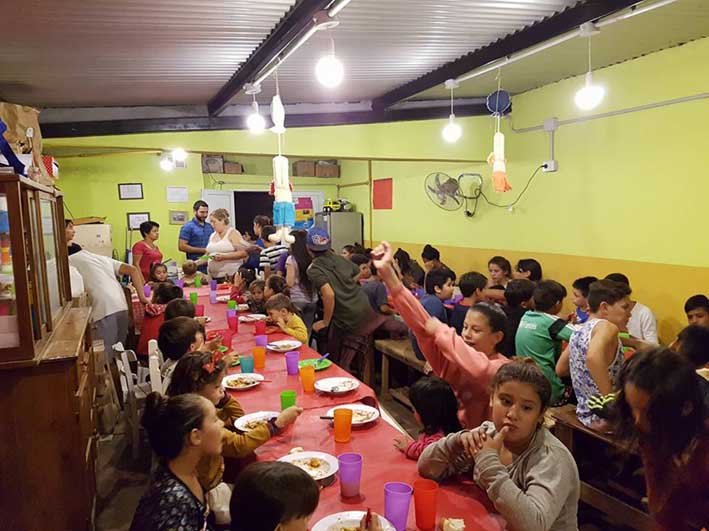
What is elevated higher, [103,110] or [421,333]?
[103,110]

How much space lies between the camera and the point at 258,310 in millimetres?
4840

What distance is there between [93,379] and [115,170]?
6590mm

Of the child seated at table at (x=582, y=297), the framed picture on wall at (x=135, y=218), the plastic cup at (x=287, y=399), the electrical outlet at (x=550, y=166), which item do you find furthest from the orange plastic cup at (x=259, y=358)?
the framed picture on wall at (x=135, y=218)

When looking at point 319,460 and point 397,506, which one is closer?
point 397,506

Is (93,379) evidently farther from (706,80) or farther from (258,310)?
(706,80)

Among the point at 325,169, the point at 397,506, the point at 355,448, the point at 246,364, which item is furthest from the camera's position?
the point at 325,169

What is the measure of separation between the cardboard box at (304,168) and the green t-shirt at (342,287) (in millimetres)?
6981

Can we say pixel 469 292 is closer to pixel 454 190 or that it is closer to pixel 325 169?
pixel 454 190

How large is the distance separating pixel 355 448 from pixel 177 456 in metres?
0.70

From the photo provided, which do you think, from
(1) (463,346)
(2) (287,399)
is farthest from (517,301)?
(2) (287,399)

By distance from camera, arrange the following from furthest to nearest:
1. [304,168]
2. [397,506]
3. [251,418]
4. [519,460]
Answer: [304,168] < [251,418] < [519,460] < [397,506]

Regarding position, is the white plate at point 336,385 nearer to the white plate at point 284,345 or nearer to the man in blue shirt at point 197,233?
the white plate at point 284,345

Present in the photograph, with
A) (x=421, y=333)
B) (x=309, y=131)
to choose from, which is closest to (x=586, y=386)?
(x=421, y=333)

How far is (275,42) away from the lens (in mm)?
3508
